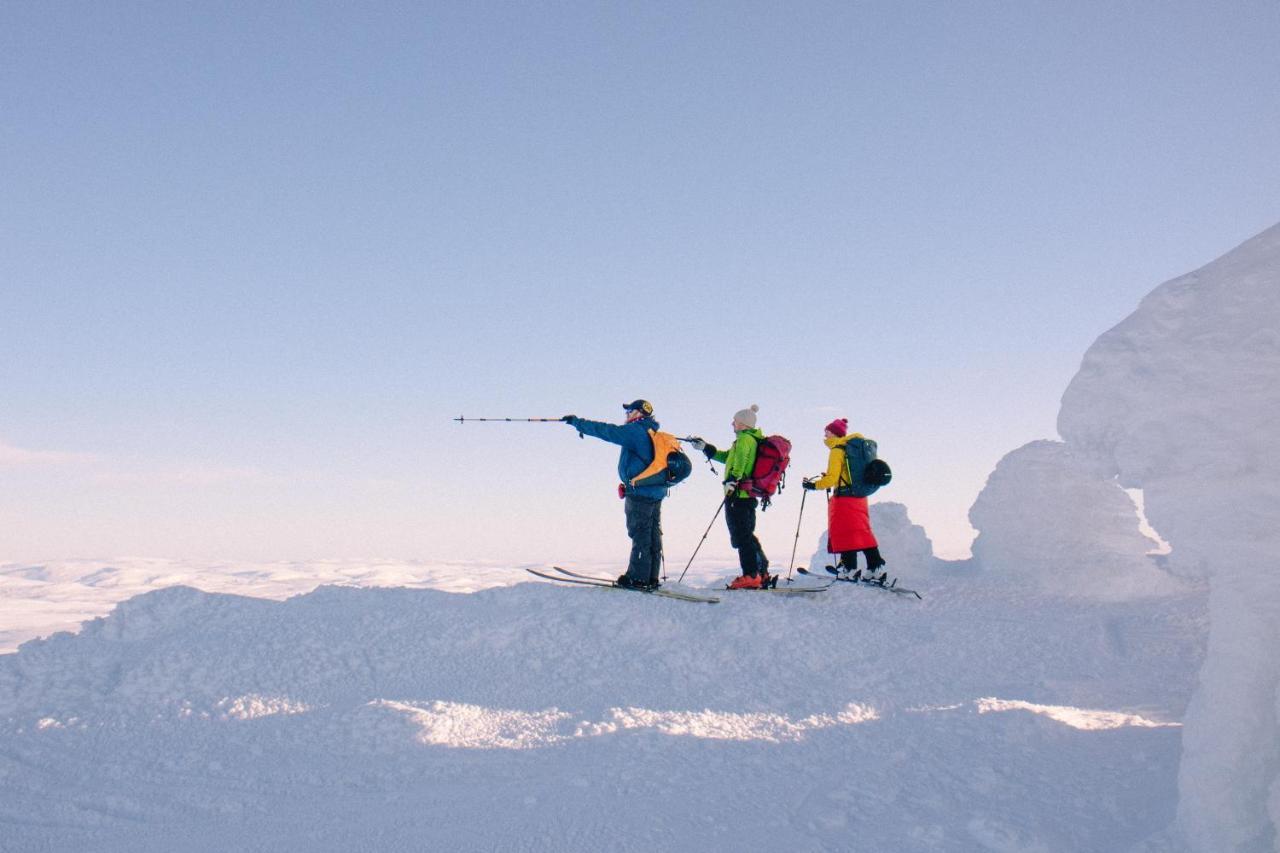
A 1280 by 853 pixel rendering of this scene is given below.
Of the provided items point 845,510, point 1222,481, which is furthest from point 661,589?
point 1222,481

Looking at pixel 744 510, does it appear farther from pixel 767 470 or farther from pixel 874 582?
pixel 874 582

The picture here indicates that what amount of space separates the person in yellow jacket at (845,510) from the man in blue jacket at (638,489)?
3.04 m

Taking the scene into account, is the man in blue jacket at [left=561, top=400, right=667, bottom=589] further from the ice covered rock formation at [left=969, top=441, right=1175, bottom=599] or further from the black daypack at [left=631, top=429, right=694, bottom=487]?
the ice covered rock formation at [left=969, top=441, right=1175, bottom=599]

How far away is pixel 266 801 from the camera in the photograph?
15.6 feet

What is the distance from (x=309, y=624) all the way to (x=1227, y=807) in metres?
7.40

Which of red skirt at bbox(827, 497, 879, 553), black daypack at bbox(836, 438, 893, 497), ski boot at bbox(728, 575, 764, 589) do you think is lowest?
ski boot at bbox(728, 575, 764, 589)

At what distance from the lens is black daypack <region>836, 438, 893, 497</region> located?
1095 centimetres

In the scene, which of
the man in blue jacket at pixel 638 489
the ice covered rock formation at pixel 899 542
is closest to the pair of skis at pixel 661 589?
the man in blue jacket at pixel 638 489

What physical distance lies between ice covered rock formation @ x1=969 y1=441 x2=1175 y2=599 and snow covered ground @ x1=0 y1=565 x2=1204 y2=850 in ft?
10.3

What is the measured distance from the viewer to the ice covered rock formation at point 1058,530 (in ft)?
40.7

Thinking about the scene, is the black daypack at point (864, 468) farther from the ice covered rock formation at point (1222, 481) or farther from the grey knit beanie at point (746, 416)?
the ice covered rock formation at point (1222, 481)

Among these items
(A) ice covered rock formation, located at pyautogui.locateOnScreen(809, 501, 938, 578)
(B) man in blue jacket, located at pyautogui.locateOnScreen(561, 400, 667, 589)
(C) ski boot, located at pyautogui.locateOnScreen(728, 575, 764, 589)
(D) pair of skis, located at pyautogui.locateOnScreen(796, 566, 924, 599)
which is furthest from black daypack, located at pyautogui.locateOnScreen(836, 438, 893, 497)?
(B) man in blue jacket, located at pyautogui.locateOnScreen(561, 400, 667, 589)

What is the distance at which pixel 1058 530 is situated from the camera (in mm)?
13164

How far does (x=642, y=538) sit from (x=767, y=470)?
212 centimetres
